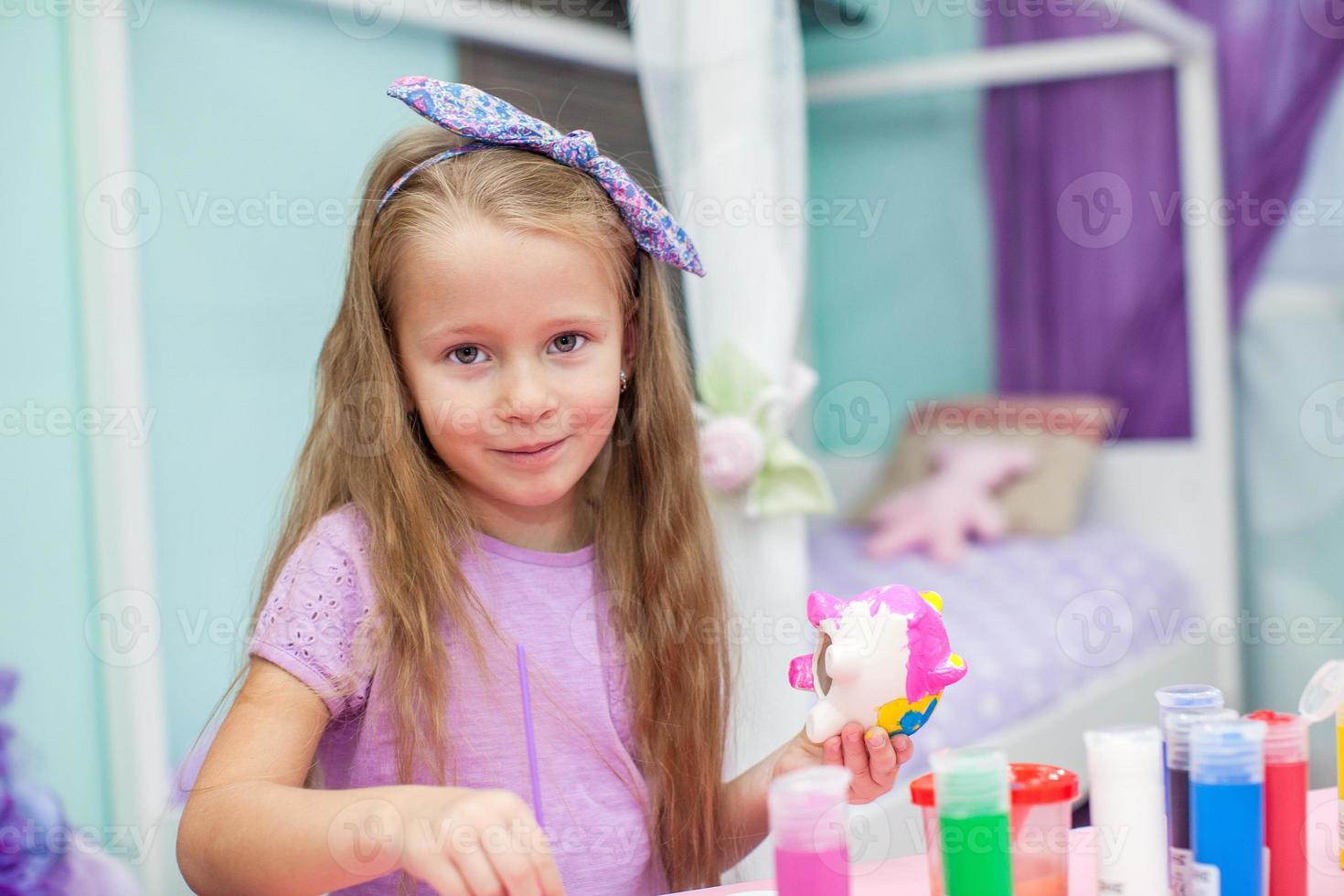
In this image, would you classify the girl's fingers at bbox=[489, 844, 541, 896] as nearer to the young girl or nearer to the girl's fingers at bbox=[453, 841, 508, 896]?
the girl's fingers at bbox=[453, 841, 508, 896]

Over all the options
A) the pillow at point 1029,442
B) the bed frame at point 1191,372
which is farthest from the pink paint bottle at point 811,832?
the pillow at point 1029,442

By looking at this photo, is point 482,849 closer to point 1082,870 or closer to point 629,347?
point 1082,870

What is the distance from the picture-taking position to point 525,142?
977 mm

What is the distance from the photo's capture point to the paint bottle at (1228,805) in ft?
2.18

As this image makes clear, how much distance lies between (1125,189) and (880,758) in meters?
2.45

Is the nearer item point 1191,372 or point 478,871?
point 478,871

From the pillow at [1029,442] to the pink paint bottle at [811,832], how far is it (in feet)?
7.48

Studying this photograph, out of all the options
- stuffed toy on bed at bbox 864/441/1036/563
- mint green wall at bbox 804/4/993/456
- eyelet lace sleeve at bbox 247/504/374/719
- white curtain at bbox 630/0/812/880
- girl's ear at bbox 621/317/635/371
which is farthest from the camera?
mint green wall at bbox 804/4/993/456

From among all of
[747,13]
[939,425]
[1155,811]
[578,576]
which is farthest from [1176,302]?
[1155,811]

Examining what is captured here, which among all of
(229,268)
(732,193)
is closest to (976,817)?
(732,193)

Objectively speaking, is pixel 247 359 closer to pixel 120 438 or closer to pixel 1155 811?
pixel 120 438

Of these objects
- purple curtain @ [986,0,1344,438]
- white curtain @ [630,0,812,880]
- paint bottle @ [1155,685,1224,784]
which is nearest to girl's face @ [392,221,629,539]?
paint bottle @ [1155,685,1224,784]

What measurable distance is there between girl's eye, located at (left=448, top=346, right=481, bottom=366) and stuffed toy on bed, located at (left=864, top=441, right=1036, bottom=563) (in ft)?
6.07

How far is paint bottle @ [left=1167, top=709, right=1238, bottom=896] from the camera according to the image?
69 centimetres
